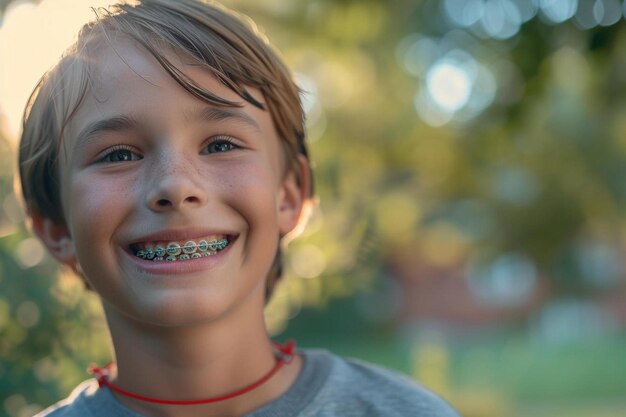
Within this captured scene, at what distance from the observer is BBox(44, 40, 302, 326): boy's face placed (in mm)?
1805

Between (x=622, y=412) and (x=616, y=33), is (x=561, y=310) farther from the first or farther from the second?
(x=616, y=33)

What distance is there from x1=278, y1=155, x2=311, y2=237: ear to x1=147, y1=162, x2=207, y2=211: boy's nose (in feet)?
1.20

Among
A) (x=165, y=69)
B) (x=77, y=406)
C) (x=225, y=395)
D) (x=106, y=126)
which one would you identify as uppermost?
(x=165, y=69)

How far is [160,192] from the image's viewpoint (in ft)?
5.81

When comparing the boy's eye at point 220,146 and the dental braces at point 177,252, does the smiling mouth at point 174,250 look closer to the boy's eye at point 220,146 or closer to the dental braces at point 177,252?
the dental braces at point 177,252

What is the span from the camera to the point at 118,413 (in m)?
1.95

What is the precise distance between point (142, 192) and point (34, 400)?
1.23 meters

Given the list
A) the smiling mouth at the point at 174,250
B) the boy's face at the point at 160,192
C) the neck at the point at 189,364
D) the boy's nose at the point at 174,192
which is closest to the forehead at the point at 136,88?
the boy's face at the point at 160,192

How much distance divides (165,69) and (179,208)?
11.1 inches

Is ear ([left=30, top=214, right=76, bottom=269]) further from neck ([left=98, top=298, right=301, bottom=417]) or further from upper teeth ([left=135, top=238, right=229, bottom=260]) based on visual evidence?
upper teeth ([left=135, top=238, right=229, bottom=260])

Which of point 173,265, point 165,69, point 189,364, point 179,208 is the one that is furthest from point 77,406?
point 165,69

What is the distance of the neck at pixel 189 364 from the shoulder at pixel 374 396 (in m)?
0.13

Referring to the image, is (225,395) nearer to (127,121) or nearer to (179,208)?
(179,208)

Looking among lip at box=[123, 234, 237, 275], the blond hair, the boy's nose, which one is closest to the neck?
lip at box=[123, 234, 237, 275]
